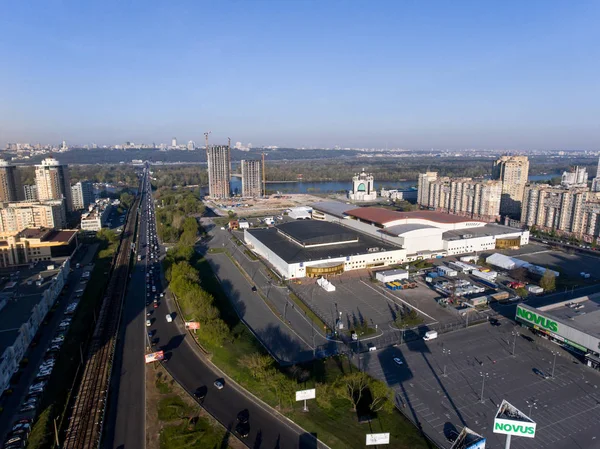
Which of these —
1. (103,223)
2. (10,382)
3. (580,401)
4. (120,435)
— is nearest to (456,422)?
(580,401)

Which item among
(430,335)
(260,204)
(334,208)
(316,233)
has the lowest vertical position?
(260,204)

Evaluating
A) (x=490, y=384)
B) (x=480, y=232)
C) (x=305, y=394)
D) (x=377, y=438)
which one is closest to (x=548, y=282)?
(x=480, y=232)

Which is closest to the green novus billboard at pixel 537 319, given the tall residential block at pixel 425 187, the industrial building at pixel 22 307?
the industrial building at pixel 22 307

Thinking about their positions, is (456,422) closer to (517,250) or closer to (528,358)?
(528,358)

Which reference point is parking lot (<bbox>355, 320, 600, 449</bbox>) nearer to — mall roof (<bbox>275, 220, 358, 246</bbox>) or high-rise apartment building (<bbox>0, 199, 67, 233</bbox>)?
mall roof (<bbox>275, 220, 358, 246</bbox>)

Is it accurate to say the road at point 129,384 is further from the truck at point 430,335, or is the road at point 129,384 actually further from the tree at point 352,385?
the truck at point 430,335

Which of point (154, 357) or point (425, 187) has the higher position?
point (425, 187)

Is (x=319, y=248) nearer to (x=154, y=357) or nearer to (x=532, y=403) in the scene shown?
(x=154, y=357)
